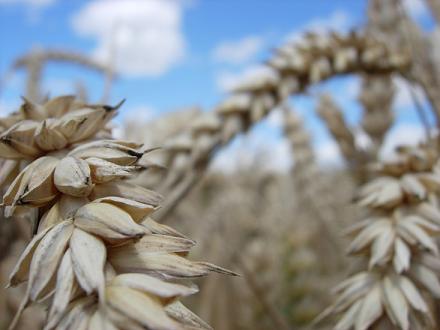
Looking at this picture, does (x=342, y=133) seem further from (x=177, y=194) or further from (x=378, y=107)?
(x=177, y=194)

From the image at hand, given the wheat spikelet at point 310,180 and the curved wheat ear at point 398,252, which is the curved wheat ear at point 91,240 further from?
the wheat spikelet at point 310,180

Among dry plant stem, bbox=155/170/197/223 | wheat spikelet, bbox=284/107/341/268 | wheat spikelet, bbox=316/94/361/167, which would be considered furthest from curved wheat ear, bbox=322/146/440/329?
wheat spikelet, bbox=284/107/341/268

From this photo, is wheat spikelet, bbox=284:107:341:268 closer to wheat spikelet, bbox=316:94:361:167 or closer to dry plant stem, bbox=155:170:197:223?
wheat spikelet, bbox=316:94:361:167

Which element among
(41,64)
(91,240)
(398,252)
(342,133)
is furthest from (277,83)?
(41,64)

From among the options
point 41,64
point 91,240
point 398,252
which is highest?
point 41,64

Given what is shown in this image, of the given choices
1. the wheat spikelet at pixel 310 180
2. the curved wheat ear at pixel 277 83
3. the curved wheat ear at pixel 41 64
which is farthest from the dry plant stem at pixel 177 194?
the wheat spikelet at pixel 310 180

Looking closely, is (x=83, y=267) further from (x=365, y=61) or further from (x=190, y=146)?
(x=365, y=61)
